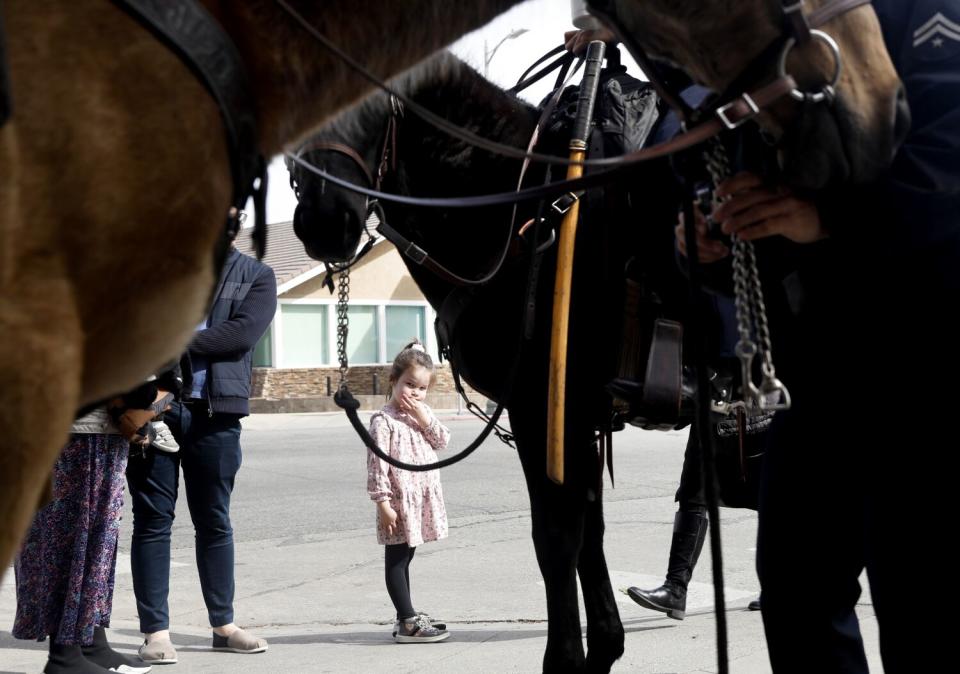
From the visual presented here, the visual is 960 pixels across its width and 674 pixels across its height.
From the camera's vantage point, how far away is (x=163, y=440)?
4656mm

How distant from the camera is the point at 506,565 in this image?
6391 millimetres

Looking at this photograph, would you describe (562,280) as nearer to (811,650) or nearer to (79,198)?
(811,650)

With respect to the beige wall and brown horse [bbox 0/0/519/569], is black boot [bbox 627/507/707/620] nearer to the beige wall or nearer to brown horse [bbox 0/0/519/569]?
brown horse [bbox 0/0/519/569]

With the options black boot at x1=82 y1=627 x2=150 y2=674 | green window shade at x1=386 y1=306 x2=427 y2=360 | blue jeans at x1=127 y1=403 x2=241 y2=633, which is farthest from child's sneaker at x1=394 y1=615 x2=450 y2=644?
green window shade at x1=386 y1=306 x2=427 y2=360

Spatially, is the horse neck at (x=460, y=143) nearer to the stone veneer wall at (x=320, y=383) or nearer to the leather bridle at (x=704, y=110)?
the leather bridle at (x=704, y=110)

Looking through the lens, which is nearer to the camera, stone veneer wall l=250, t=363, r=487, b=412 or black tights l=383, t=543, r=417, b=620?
black tights l=383, t=543, r=417, b=620

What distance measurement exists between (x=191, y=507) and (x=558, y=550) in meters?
2.22

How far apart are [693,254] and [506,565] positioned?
452cm

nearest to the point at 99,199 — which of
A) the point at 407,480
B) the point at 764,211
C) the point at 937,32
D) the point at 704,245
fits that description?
the point at 764,211

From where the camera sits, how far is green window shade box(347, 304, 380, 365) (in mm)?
28391

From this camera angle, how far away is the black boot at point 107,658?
14.6ft

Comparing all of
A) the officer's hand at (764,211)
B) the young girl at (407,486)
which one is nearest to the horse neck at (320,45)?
the officer's hand at (764,211)

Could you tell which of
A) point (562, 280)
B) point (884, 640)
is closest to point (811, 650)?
point (884, 640)

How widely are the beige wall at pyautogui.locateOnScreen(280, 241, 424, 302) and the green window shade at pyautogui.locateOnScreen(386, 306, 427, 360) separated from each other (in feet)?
1.25
